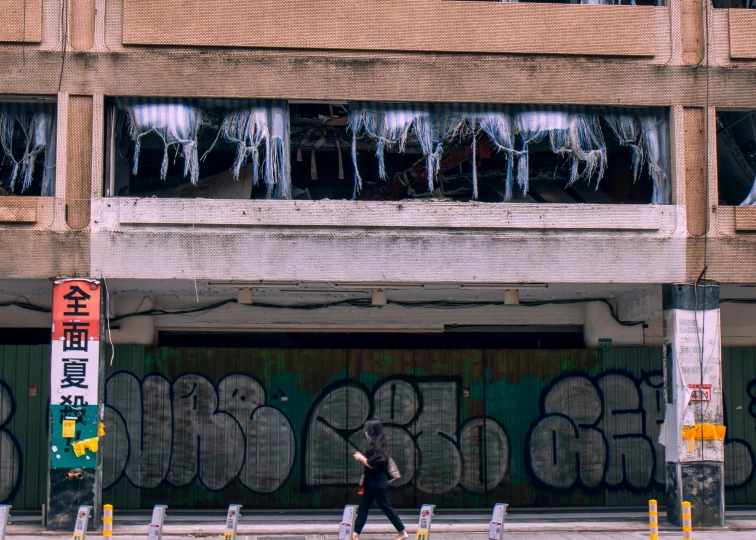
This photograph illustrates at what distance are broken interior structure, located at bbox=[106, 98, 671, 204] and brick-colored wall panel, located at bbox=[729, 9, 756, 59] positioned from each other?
153cm

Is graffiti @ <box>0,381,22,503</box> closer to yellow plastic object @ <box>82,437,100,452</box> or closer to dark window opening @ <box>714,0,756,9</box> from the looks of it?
yellow plastic object @ <box>82,437,100,452</box>

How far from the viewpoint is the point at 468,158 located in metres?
15.7

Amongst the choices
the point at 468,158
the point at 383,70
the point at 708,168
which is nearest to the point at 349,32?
the point at 383,70

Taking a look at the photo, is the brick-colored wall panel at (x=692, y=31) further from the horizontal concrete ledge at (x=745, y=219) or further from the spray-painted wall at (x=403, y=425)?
the spray-painted wall at (x=403, y=425)

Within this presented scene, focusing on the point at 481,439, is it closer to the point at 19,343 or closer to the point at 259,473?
the point at 259,473

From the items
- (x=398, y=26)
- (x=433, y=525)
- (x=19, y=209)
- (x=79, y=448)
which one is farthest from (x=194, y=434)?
(x=398, y=26)

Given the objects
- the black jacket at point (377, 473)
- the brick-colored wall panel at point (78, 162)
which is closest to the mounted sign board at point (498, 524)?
the black jacket at point (377, 473)

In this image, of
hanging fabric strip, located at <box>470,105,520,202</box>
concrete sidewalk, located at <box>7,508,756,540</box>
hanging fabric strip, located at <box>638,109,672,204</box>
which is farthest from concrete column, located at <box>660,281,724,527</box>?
hanging fabric strip, located at <box>470,105,520,202</box>

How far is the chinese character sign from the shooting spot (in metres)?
13.3

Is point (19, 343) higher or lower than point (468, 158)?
lower

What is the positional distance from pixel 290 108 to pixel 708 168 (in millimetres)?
6490

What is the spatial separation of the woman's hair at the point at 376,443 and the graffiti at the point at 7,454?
6.61 m

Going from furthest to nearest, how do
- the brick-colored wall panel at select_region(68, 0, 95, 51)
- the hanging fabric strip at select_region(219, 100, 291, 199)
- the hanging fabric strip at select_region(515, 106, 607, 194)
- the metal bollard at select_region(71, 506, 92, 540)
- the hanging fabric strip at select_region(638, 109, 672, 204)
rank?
the hanging fabric strip at select_region(638, 109, 672, 204) < the hanging fabric strip at select_region(515, 106, 607, 194) < the hanging fabric strip at select_region(219, 100, 291, 199) < the brick-colored wall panel at select_region(68, 0, 95, 51) < the metal bollard at select_region(71, 506, 92, 540)

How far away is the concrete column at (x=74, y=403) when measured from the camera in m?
13.3
